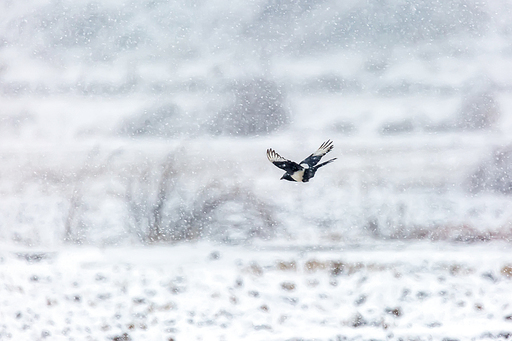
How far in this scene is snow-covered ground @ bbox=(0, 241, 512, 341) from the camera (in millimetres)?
801

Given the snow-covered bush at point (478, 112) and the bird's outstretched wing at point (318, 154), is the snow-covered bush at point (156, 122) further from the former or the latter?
the snow-covered bush at point (478, 112)

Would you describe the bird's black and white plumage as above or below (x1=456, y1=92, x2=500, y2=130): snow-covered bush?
below

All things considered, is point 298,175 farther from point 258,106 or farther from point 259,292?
point 259,292

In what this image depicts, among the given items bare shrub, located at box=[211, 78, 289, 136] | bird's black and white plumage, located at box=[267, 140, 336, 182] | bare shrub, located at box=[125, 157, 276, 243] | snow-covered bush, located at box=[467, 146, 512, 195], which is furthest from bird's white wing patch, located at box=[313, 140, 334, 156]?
snow-covered bush, located at box=[467, 146, 512, 195]

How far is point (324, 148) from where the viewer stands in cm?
80

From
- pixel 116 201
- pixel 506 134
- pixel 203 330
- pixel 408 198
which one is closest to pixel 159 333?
pixel 203 330

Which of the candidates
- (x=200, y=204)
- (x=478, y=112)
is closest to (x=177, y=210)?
(x=200, y=204)

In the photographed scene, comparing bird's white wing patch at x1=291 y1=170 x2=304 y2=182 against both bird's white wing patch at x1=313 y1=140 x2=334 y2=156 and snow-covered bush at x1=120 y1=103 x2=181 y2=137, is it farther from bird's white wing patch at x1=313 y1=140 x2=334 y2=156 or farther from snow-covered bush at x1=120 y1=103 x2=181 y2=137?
snow-covered bush at x1=120 y1=103 x2=181 y2=137

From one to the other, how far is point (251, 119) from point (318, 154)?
0.18m

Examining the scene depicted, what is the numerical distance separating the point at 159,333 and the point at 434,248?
2.25 feet

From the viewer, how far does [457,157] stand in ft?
2.63

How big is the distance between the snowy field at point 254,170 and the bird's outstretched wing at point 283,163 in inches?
1.0

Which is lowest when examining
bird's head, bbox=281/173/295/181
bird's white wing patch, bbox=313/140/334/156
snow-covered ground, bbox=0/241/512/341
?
snow-covered ground, bbox=0/241/512/341

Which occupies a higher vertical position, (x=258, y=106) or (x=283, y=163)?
(x=258, y=106)
